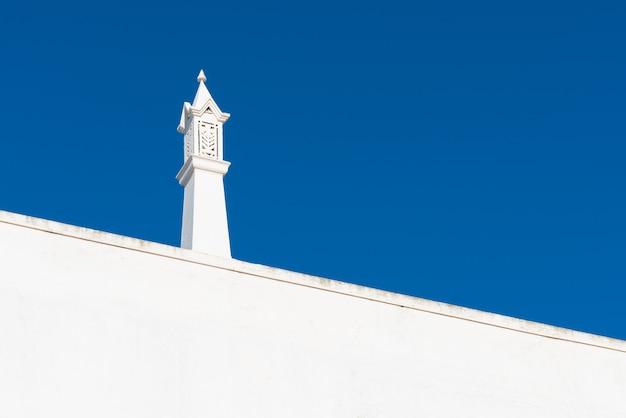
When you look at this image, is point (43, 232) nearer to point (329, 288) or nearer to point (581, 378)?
point (329, 288)

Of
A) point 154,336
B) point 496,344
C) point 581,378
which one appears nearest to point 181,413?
point 154,336

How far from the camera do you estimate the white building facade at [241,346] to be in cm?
1012

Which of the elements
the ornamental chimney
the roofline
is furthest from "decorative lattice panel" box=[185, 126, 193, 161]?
the roofline

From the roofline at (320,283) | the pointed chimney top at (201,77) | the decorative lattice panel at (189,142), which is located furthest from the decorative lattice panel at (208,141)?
the roofline at (320,283)

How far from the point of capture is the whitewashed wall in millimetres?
10117

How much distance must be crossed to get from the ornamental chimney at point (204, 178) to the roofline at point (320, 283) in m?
3.08

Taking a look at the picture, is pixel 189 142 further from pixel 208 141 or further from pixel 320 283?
pixel 320 283

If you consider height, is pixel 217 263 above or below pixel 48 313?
above

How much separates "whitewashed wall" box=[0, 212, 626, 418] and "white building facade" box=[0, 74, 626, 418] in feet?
0.04

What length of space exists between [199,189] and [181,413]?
15.7 feet

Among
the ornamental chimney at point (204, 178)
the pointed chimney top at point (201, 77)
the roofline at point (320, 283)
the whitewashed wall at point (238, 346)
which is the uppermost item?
the pointed chimney top at point (201, 77)

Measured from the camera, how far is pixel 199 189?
14.7 metres

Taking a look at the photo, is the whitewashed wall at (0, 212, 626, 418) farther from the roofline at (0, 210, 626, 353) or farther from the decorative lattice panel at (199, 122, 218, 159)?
the decorative lattice panel at (199, 122, 218, 159)

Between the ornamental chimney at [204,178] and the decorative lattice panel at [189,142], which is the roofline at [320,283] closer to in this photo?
the ornamental chimney at [204,178]
